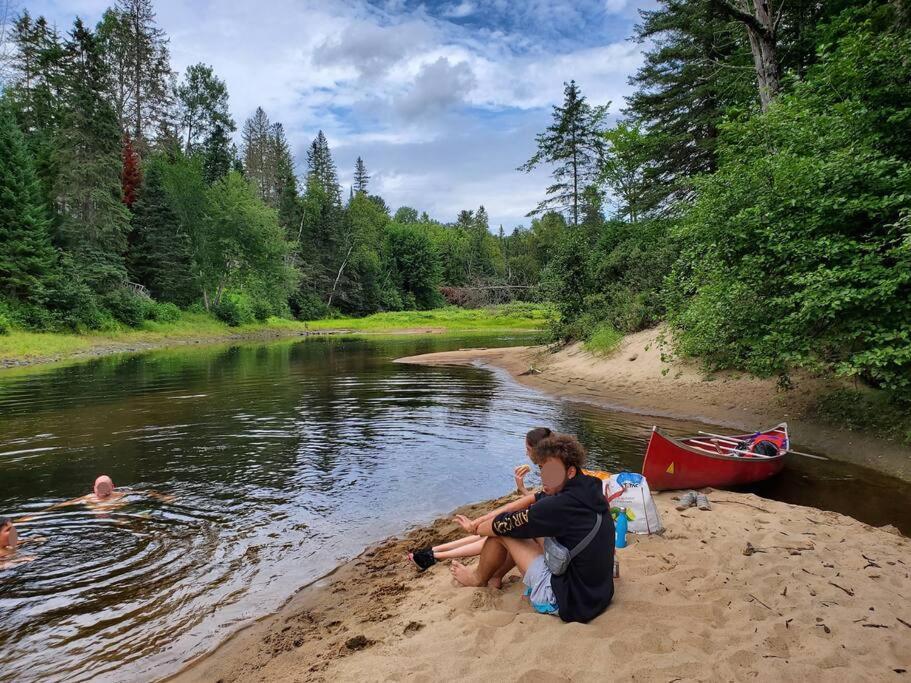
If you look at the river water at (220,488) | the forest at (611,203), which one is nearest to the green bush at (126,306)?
the forest at (611,203)

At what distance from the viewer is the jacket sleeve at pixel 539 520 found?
3695mm

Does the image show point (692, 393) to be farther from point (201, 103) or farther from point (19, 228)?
point (201, 103)

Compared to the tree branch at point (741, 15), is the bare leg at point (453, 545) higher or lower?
lower

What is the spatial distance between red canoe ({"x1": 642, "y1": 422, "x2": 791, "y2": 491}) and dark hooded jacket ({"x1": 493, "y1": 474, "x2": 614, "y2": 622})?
3.38 meters

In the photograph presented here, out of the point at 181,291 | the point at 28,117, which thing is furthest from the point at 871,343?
the point at 28,117

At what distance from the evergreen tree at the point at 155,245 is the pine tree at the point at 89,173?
15.0ft

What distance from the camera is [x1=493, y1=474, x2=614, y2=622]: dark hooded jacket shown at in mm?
3693

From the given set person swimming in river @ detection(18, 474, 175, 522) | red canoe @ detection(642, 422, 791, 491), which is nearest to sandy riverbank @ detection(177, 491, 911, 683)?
red canoe @ detection(642, 422, 791, 491)

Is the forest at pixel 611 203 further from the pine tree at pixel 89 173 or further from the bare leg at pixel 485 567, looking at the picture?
the bare leg at pixel 485 567

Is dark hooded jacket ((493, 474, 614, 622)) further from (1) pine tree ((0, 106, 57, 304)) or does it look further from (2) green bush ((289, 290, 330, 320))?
(2) green bush ((289, 290, 330, 320))

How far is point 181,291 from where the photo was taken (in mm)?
44312

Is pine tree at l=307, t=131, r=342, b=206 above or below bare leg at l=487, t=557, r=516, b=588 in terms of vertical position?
above

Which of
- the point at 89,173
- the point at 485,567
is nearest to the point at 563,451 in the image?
the point at 485,567

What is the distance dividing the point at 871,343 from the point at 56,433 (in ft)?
54.3
